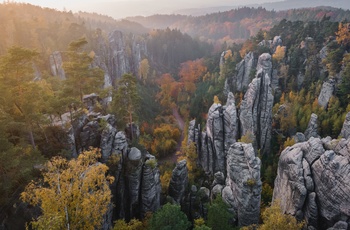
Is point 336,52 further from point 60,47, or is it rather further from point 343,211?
point 60,47

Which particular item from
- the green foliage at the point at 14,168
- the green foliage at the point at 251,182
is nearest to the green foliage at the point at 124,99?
the green foliage at the point at 14,168

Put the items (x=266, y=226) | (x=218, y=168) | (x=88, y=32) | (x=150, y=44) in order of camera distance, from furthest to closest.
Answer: (x=150, y=44), (x=88, y=32), (x=218, y=168), (x=266, y=226)

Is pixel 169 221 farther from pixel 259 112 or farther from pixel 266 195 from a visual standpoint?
pixel 259 112

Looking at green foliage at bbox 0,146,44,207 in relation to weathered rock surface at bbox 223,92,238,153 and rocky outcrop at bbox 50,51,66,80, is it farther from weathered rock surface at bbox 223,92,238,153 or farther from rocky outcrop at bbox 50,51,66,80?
rocky outcrop at bbox 50,51,66,80

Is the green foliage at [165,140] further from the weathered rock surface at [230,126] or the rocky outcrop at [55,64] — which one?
the rocky outcrop at [55,64]

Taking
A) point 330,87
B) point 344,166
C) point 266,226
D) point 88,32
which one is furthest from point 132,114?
point 88,32

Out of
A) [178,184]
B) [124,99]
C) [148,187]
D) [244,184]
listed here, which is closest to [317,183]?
[244,184]
